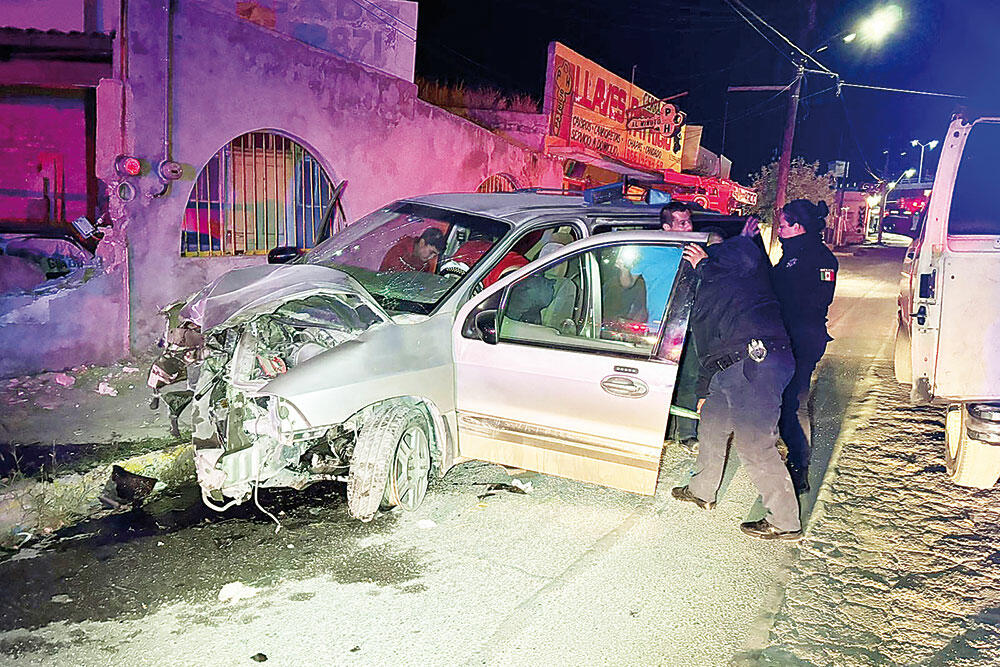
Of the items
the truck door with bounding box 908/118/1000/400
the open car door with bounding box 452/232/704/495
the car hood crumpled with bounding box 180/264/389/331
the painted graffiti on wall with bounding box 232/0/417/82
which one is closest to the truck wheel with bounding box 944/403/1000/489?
the truck door with bounding box 908/118/1000/400

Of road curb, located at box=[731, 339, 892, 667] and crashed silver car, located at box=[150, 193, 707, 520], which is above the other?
crashed silver car, located at box=[150, 193, 707, 520]

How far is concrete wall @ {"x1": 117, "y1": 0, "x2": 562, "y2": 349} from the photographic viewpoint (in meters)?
7.82

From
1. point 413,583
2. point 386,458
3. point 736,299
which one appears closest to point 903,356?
point 736,299

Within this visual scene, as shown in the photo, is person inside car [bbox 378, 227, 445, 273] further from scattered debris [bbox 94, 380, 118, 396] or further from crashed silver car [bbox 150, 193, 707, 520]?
scattered debris [bbox 94, 380, 118, 396]

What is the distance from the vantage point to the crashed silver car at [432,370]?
14.2 feet

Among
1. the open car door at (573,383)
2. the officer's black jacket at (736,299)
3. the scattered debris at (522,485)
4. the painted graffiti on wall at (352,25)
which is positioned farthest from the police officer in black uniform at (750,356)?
the painted graffiti on wall at (352,25)

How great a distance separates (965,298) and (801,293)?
41.3 inches

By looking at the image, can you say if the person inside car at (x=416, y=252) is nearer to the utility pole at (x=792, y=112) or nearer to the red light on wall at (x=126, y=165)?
the red light on wall at (x=126, y=165)

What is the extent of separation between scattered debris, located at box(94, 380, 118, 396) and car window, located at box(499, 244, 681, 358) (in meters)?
4.03

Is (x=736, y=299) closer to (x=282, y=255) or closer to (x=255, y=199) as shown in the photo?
(x=282, y=255)

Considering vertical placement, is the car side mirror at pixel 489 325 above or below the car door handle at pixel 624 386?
above

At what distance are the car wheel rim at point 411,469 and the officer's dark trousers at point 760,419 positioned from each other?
70.9 inches

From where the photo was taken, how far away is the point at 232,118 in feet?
28.9

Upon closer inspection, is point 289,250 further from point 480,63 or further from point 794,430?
point 480,63
